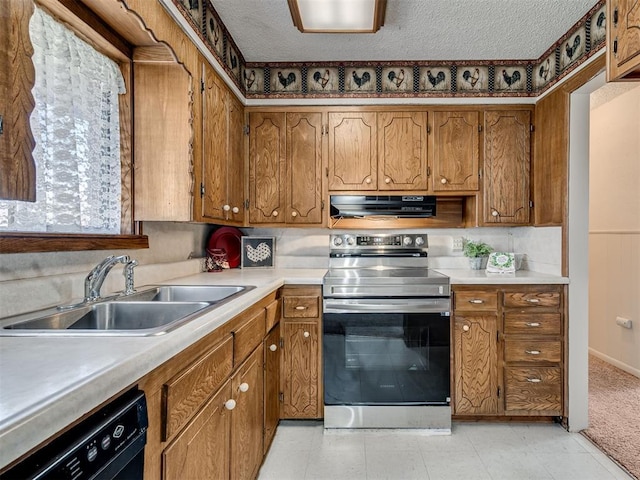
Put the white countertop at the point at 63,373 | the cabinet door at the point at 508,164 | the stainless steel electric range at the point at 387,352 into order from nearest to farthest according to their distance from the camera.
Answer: the white countertop at the point at 63,373 < the stainless steel electric range at the point at 387,352 < the cabinet door at the point at 508,164

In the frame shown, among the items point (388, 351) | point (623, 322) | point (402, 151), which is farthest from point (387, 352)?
point (623, 322)

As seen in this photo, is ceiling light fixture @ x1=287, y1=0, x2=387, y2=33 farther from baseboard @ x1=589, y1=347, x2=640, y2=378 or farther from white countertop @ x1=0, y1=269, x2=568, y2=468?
baseboard @ x1=589, y1=347, x2=640, y2=378

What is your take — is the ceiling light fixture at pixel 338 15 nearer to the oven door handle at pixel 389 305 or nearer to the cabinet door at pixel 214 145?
the cabinet door at pixel 214 145

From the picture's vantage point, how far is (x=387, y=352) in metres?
2.39

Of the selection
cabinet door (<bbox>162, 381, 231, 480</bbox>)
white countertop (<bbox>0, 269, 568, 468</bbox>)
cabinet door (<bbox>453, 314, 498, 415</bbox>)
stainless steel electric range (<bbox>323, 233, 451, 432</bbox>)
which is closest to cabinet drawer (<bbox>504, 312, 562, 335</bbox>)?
cabinet door (<bbox>453, 314, 498, 415</bbox>)

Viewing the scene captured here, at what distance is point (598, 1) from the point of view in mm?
2078

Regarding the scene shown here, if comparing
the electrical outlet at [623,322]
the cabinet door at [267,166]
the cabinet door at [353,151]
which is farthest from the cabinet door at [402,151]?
the electrical outlet at [623,322]

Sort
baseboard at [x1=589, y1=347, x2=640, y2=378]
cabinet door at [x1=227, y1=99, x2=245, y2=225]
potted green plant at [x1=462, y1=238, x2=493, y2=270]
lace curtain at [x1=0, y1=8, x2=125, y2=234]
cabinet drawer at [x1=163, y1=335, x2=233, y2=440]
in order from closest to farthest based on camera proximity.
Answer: cabinet drawer at [x1=163, y1=335, x2=233, y2=440], lace curtain at [x1=0, y1=8, x2=125, y2=234], cabinet door at [x1=227, y1=99, x2=245, y2=225], potted green plant at [x1=462, y1=238, x2=493, y2=270], baseboard at [x1=589, y1=347, x2=640, y2=378]

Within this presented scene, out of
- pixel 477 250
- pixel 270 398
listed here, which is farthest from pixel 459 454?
pixel 477 250

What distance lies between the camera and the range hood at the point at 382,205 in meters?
2.87

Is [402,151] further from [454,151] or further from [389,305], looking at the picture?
[389,305]

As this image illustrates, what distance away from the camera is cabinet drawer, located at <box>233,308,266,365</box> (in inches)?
59.2

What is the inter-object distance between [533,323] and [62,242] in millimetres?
2578

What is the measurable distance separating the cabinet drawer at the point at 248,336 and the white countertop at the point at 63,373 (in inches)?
13.9
